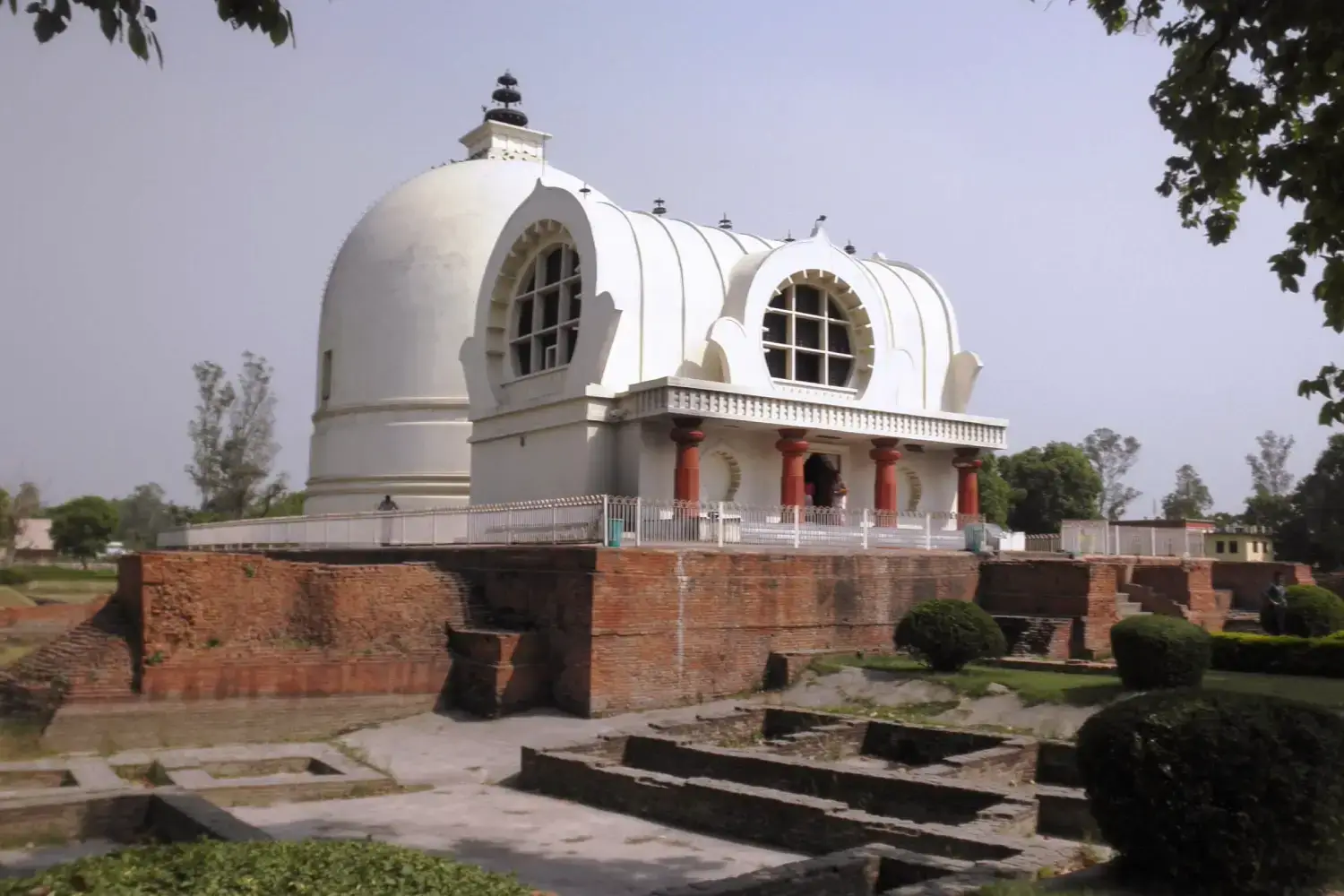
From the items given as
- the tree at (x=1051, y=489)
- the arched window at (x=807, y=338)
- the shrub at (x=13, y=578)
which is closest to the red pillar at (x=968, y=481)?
the arched window at (x=807, y=338)

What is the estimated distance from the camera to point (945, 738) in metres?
10.9

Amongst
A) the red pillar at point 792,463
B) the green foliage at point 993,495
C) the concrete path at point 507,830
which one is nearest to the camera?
the concrete path at point 507,830

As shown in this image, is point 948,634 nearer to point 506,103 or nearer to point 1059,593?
point 1059,593

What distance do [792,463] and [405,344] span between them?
12730mm

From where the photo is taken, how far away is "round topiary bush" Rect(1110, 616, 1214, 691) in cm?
1200

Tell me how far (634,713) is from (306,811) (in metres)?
4.98

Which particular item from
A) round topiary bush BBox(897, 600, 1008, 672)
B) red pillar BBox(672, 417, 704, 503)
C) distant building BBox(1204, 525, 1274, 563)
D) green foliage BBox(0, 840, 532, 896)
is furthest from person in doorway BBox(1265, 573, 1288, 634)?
distant building BBox(1204, 525, 1274, 563)

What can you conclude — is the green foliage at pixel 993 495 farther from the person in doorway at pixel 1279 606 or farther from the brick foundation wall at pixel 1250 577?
the person in doorway at pixel 1279 606

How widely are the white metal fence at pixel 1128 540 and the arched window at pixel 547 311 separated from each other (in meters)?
9.47

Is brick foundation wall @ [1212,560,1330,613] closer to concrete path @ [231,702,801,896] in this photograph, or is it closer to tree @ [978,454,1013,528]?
concrete path @ [231,702,801,896]

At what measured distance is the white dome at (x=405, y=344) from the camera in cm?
2827

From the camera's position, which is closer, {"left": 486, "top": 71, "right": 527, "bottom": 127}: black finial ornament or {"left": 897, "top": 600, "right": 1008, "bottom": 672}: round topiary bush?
{"left": 897, "top": 600, "right": 1008, "bottom": 672}: round topiary bush

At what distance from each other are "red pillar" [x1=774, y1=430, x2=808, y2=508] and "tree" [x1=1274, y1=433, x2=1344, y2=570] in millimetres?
27235

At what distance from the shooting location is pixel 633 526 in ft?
49.7
